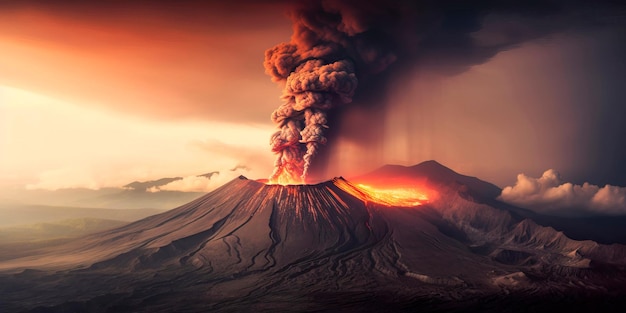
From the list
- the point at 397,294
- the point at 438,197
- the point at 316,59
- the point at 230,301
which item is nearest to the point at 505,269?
the point at 397,294

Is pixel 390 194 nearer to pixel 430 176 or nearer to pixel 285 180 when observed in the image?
pixel 430 176

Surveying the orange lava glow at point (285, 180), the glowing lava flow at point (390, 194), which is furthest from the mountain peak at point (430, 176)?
the orange lava glow at point (285, 180)

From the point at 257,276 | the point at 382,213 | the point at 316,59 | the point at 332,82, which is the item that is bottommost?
the point at 257,276

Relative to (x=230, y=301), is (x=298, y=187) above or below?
above

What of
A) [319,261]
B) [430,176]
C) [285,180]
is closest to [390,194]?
[430,176]

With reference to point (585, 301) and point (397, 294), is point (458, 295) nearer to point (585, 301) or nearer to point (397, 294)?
point (397, 294)

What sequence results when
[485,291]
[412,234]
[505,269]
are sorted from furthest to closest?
[412,234] < [505,269] < [485,291]
